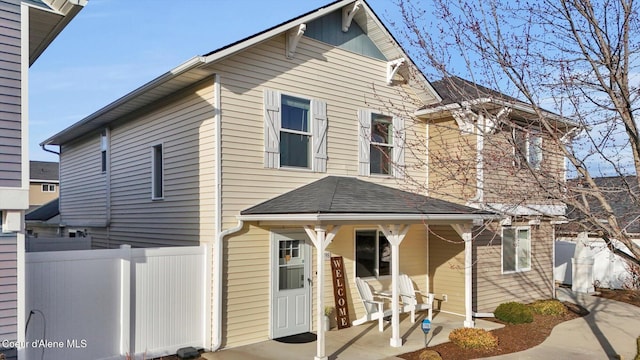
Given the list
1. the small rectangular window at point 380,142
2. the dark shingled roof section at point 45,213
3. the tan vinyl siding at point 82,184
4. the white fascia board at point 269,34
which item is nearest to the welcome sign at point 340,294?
the small rectangular window at point 380,142

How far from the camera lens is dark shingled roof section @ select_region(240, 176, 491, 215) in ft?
27.5

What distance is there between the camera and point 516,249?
43.7 feet

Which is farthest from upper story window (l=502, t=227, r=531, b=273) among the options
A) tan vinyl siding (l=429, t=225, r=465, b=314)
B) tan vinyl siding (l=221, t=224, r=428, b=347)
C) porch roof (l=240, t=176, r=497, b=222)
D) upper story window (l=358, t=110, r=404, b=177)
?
tan vinyl siding (l=221, t=224, r=428, b=347)

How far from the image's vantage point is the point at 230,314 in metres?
8.87

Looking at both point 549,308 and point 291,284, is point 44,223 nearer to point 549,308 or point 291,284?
point 291,284

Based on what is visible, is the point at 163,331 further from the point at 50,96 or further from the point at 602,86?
the point at 50,96

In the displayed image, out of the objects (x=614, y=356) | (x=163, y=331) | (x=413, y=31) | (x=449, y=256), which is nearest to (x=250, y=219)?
(x=163, y=331)

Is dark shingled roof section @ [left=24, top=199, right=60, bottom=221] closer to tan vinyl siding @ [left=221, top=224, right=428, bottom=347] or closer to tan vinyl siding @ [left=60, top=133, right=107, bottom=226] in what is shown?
tan vinyl siding @ [left=60, top=133, right=107, bottom=226]

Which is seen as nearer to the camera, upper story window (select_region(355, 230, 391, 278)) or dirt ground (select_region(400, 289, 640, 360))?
dirt ground (select_region(400, 289, 640, 360))

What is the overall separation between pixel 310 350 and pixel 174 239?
356 cm

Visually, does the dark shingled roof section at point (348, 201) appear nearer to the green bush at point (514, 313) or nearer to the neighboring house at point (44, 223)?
the green bush at point (514, 313)

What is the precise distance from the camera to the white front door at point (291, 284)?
9.55 metres

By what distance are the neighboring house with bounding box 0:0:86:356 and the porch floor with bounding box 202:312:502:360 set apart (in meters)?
3.26

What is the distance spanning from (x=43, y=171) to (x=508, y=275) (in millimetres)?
38070
